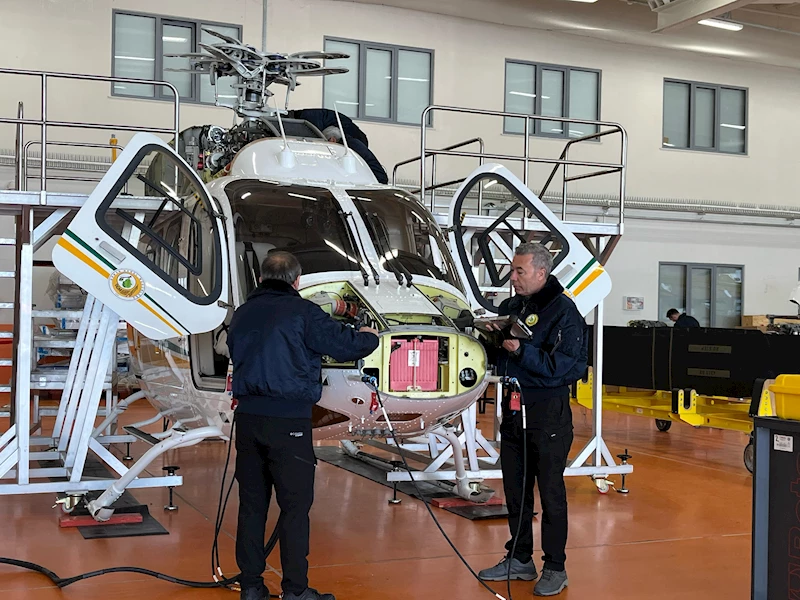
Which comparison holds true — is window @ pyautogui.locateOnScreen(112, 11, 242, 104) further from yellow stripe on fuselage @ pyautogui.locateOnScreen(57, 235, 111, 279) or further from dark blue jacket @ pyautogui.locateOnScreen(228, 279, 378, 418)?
dark blue jacket @ pyautogui.locateOnScreen(228, 279, 378, 418)

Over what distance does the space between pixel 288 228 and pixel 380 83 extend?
500 inches

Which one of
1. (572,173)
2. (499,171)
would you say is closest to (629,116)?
(572,173)

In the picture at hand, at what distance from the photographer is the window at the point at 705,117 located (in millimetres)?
21156

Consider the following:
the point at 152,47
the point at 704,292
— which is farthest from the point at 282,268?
the point at 704,292

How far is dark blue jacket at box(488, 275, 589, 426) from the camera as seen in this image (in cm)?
525


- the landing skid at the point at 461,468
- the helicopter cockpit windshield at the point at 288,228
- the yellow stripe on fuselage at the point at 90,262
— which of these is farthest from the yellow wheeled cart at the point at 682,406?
the yellow stripe on fuselage at the point at 90,262

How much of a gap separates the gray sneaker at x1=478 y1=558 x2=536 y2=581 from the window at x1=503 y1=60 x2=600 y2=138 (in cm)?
1476

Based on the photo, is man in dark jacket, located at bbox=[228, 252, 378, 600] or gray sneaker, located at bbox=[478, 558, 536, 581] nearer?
man in dark jacket, located at bbox=[228, 252, 378, 600]

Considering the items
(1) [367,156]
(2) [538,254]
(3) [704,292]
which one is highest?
(1) [367,156]

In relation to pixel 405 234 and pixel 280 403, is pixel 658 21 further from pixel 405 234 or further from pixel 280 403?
pixel 280 403

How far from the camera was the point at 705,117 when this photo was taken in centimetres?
2152

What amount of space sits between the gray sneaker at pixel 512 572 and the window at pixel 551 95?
14759mm

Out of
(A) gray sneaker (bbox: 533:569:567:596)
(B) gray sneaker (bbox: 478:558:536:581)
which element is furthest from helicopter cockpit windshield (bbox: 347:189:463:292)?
(A) gray sneaker (bbox: 533:569:567:596)

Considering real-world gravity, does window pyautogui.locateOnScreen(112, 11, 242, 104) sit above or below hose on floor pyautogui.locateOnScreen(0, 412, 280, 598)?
above
